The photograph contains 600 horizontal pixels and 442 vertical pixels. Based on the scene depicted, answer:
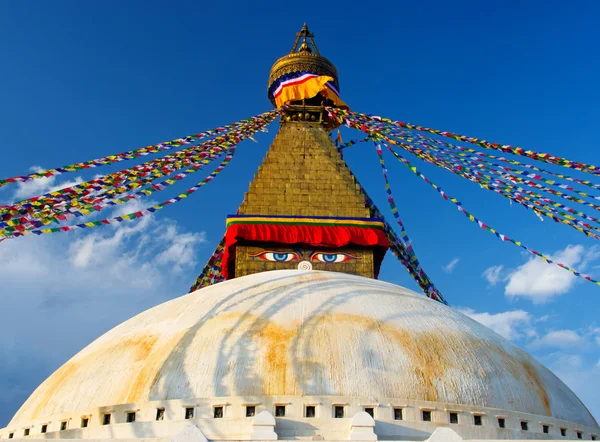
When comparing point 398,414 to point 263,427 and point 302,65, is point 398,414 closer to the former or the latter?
point 263,427

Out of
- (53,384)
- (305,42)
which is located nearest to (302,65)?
(305,42)

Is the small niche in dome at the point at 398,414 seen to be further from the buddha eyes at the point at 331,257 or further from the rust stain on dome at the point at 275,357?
the buddha eyes at the point at 331,257

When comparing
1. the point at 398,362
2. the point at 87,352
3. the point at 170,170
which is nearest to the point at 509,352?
the point at 398,362

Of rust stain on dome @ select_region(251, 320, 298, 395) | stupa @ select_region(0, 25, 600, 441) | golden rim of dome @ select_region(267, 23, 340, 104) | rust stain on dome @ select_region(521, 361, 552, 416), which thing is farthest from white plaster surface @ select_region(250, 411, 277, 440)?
golden rim of dome @ select_region(267, 23, 340, 104)

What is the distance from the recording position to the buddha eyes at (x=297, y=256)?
47.8ft

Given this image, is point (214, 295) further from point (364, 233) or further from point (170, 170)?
point (364, 233)

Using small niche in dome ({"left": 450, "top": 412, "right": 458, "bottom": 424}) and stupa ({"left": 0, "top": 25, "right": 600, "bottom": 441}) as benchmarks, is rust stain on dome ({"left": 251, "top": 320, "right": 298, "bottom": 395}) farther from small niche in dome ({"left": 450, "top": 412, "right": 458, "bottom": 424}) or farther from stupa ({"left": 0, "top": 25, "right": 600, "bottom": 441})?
small niche in dome ({"left": 450, "top": 412, "right": 458, "bottom": 424})

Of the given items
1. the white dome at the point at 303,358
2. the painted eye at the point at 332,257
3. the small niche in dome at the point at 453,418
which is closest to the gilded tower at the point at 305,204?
the painted eye at the point at 332,257

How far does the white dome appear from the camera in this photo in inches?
302

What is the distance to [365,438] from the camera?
703 centimetres

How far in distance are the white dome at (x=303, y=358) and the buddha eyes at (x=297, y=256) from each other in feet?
15.7

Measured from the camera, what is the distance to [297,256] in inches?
571

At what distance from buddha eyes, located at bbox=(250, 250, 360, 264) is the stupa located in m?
3.91

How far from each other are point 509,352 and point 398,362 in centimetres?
203
